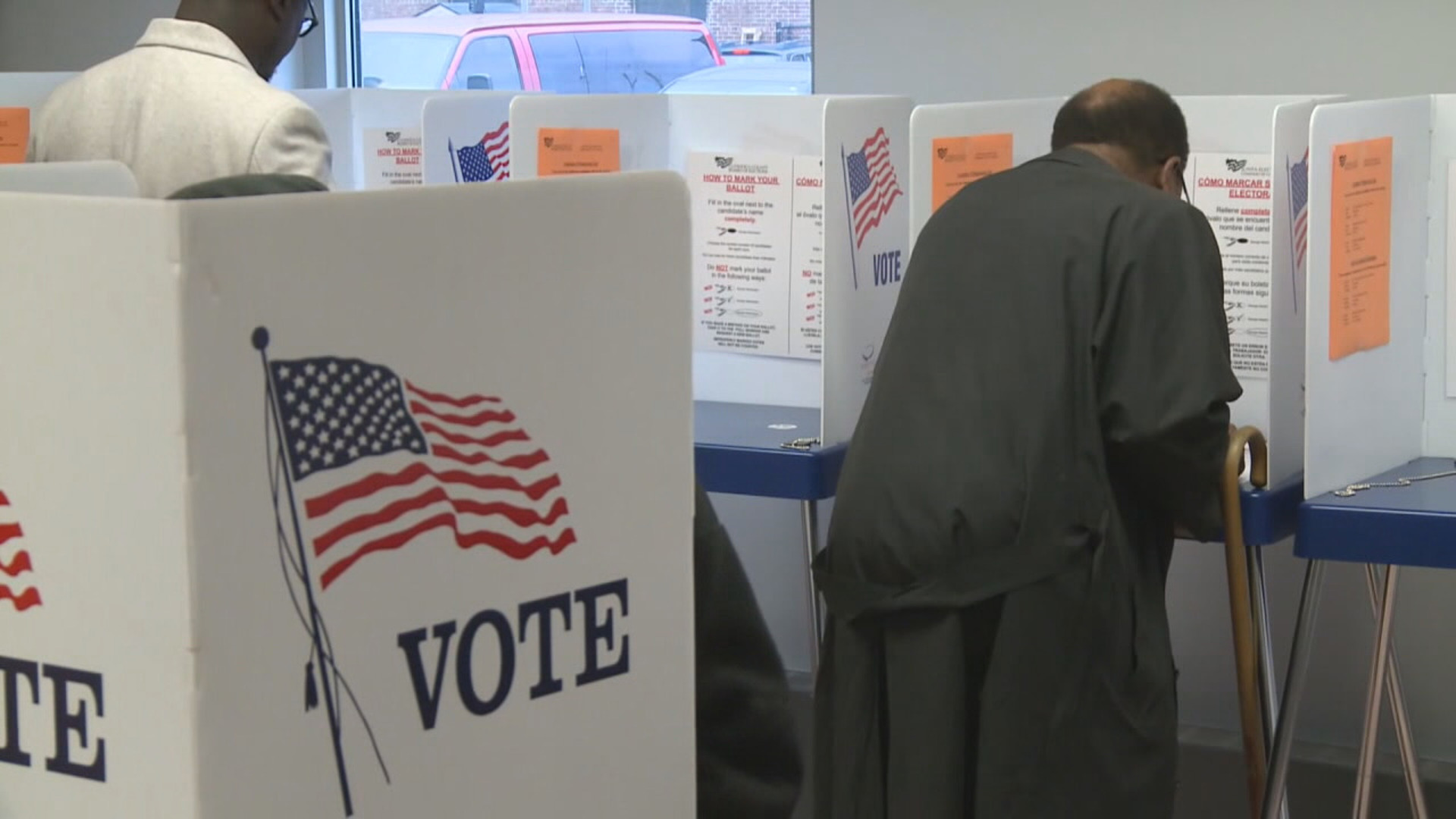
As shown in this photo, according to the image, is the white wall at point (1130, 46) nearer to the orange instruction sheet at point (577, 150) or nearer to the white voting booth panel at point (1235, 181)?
the white voting booth panel at point (1235, 181)

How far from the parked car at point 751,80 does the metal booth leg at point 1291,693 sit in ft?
6.41

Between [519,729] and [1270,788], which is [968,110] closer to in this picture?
[1270,788]

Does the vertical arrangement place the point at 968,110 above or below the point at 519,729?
above

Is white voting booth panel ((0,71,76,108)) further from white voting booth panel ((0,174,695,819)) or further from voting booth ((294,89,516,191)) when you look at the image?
white voting booth panel ((0,174,695,819))

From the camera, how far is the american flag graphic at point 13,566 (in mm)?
681

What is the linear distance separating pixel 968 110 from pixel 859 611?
104 centimetres

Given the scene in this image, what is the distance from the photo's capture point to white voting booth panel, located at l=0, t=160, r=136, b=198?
904 mm

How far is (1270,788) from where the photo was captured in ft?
8.43

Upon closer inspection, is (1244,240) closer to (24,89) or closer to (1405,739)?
(1405,739)

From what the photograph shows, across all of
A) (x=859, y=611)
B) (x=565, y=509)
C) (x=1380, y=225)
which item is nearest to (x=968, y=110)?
(x=1380, y=225)

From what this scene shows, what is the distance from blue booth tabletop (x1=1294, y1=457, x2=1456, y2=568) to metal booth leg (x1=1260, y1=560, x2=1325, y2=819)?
0.16m

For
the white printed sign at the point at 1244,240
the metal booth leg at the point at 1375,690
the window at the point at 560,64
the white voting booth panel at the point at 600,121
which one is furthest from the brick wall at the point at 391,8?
the metal booth leg at the point at 1375,690

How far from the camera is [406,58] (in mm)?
4938

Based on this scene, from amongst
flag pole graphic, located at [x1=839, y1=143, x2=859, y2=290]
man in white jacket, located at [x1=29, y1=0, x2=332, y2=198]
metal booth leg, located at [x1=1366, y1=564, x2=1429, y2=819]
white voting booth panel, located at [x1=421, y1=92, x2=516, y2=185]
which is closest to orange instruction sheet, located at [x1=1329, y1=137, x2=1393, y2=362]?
metal booth leg, located at [x1=1366, y1=564, x2=1429, y2=819]
